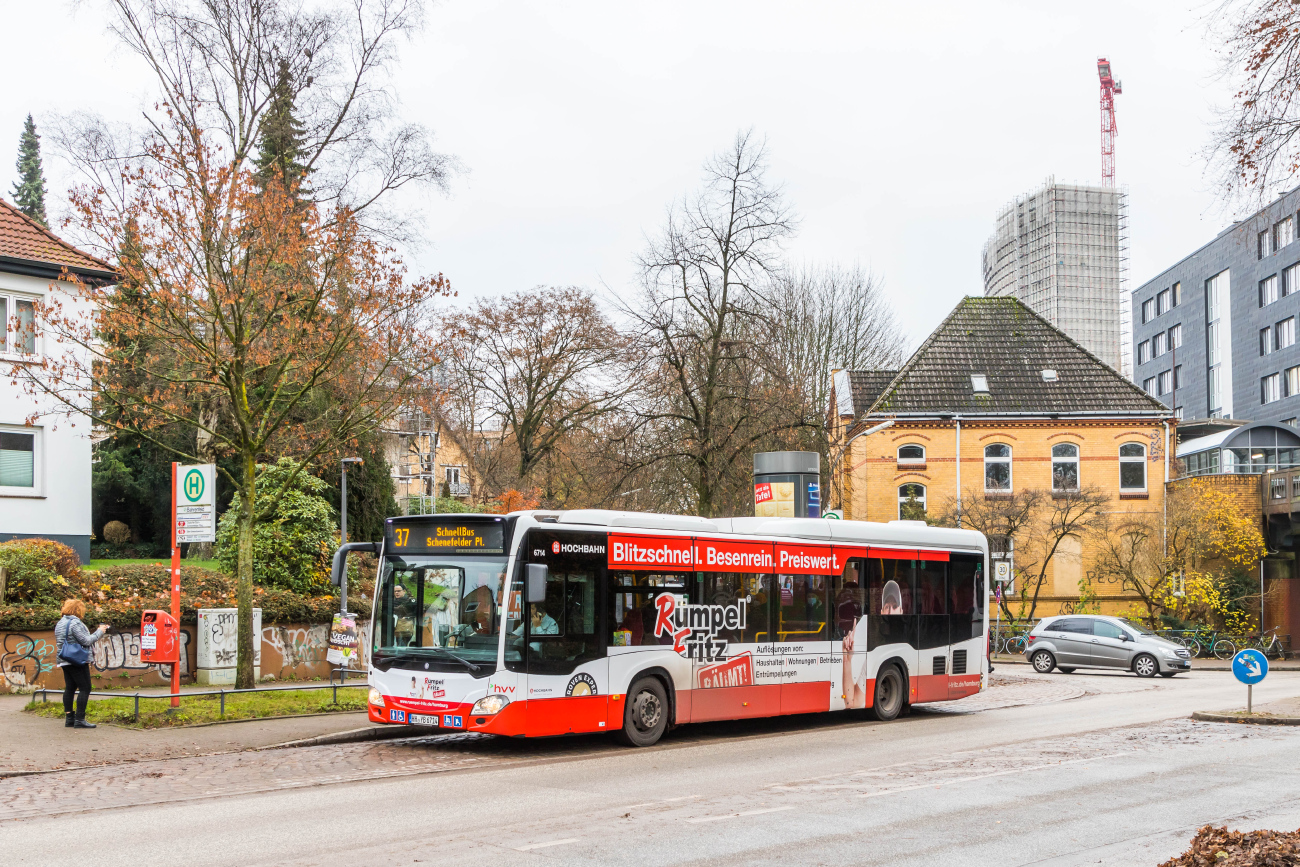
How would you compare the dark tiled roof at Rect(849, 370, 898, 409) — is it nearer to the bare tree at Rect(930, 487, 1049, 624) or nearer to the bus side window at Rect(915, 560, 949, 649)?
the bare tree at Rect(930, 487, 1049, 624)

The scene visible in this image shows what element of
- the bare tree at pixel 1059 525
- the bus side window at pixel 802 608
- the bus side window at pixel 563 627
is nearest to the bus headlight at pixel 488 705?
the bus side window at pixel 563 627

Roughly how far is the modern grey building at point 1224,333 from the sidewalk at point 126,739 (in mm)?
55800

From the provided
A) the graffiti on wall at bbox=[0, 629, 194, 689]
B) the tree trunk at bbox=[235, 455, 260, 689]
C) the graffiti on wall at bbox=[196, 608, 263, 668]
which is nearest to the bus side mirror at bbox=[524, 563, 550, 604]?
the tree trunk at bbox=[235, 455, 260, 689]

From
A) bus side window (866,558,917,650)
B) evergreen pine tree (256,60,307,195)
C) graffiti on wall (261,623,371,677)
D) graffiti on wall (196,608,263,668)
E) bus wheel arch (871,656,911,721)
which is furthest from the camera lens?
evergreen pine tree (256,60,307,195)

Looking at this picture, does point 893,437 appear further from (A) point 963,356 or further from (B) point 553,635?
(B) point 553,635

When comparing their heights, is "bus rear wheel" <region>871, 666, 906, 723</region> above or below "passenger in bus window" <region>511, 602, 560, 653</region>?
below

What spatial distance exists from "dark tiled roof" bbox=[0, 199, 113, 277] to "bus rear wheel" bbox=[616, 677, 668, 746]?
65.5ft

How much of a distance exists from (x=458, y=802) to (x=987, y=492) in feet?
121

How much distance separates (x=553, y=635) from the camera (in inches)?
534

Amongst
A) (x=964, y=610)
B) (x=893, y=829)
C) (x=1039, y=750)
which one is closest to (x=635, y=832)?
(x=893, y=829)

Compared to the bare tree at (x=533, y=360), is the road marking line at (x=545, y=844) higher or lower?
lower

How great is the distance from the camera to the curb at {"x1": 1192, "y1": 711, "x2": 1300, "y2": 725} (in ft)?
56.4

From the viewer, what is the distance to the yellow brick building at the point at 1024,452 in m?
44.2

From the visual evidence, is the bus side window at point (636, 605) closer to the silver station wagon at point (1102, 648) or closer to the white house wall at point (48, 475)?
the white house wall at point (48, 475)
